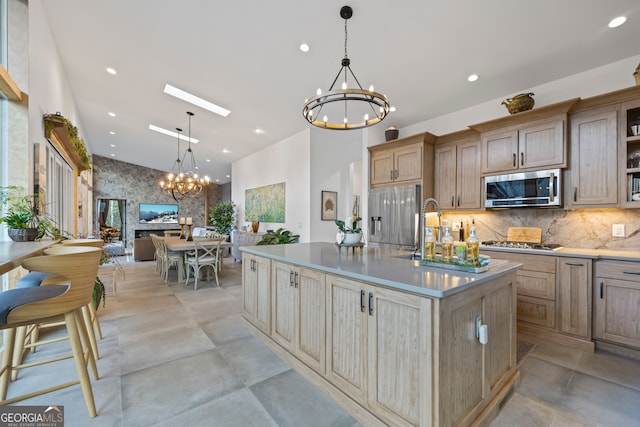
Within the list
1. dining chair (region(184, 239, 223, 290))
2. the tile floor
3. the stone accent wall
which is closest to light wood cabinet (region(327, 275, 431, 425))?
the tile floor

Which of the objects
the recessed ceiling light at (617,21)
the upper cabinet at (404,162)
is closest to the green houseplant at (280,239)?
the upper cabinet at (404,162)

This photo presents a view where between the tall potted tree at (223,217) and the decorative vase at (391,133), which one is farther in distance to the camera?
the tall potted tree at (223,217)

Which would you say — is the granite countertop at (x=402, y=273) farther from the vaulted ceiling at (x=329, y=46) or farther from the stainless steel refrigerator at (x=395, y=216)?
the vaulted ceiling at (x=329, y=46)

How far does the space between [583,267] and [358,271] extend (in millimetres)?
Answer: 2479

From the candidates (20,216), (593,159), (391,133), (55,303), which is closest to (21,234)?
(20,216)

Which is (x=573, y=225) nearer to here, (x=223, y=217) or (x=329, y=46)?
(x=329, y=46)

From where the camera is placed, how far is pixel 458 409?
54.8 inches

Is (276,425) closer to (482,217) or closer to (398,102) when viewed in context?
(482,217)

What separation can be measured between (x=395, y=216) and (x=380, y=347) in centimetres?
287

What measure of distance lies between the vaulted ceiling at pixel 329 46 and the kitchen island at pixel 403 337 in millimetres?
2255

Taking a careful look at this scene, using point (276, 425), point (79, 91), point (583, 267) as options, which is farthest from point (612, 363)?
point (79, 91)

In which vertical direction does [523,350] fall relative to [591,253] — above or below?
below

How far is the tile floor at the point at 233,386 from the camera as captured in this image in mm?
1639

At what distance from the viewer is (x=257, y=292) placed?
8.79 feet
